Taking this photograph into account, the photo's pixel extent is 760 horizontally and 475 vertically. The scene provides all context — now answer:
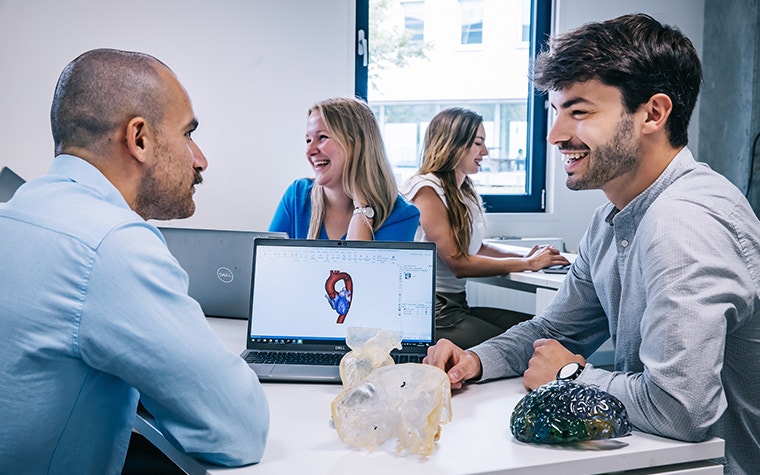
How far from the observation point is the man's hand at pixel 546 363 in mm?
1418

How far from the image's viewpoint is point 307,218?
2719 millimetres

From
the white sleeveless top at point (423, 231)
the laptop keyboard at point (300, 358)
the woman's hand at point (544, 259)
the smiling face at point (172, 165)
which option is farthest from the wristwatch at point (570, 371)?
the woman's hand at point (544, 259)

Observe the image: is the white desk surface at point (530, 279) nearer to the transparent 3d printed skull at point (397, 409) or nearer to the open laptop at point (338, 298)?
the open laptop at point (338, 298)

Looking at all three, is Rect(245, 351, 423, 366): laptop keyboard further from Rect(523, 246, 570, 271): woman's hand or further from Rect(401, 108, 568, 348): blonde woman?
Rect(523, 246, 570, 271): woman's hand

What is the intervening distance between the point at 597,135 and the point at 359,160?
1.35 metres

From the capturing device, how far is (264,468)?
3.47 ft

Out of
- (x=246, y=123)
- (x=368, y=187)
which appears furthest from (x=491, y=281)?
(x=246, y=123)

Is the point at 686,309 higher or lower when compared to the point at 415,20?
lower

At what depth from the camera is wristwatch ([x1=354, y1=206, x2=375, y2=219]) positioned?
258 centimetres

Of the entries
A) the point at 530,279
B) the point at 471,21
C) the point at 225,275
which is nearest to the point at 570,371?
the point at 225,275

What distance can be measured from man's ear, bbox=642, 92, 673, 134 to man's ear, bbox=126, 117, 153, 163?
0.89 metres

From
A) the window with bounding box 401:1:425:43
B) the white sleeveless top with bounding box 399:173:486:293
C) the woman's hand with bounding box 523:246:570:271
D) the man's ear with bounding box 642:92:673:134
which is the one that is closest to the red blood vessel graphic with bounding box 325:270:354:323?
the man's ear with bounding box 642:92:673:134

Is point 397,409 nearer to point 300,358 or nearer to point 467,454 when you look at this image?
point 467,454

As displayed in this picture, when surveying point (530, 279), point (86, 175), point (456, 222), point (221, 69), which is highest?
point (221, 69)
